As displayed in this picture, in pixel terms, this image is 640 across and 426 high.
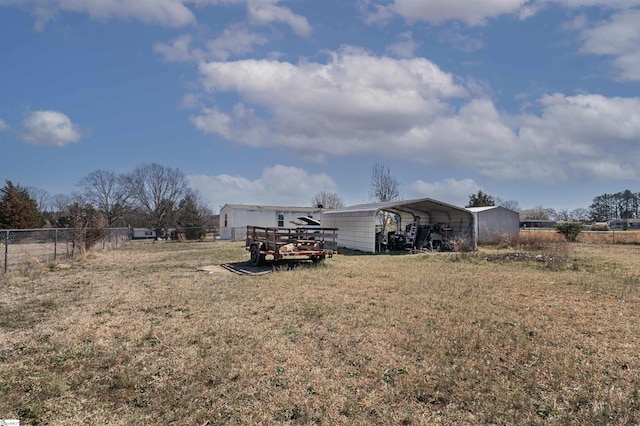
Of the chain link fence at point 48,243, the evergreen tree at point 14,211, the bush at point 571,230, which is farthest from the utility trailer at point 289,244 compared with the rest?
the evergreen tree at point 14,211

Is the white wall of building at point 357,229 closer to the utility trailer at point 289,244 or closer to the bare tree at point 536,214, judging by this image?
the utility trailer at point 289,244

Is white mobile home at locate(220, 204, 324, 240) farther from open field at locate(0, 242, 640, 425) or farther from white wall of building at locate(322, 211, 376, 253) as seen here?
open field at locate(0, 242, 640, 425)

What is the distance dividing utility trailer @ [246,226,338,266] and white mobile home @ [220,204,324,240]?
2031 cm

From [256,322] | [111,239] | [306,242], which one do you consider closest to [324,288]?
[256,322]

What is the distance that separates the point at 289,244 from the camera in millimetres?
11586

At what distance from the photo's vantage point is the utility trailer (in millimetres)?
11406

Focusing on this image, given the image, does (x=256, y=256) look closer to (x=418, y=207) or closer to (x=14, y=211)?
(x=418, y=207)

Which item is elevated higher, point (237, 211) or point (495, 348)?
point (237, 211)

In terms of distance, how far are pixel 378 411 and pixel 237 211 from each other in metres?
32.1

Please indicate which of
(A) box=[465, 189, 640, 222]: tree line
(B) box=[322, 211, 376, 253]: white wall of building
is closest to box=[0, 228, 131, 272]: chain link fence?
(B) box=[322, 211, 376, 253]: white wall of building

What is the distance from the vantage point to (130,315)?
6.10m

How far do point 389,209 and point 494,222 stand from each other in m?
9.60

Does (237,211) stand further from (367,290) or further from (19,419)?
(19,419)

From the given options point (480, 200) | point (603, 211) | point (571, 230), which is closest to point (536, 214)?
point (603, 211)
